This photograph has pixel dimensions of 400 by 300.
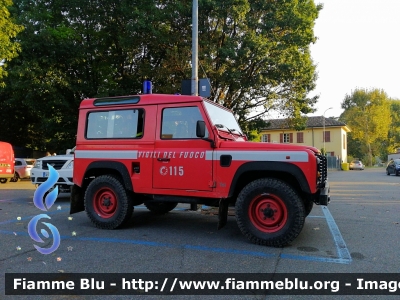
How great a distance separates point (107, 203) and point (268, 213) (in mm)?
3061

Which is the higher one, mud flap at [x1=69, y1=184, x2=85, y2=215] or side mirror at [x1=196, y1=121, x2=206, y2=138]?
side mirror at [x1=196, y1=121, x2=206, y2=138]

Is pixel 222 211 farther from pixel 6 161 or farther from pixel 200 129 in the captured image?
pixel 6 161

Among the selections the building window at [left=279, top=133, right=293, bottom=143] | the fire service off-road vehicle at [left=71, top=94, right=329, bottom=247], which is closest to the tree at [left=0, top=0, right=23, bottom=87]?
the fire service off-road vehicle at [left=71, top=94, right=329, bottom=247]

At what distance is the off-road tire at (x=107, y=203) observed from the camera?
6359 mm

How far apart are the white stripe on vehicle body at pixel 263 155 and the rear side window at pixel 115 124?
1.51 meters

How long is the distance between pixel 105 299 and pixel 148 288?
0.46m

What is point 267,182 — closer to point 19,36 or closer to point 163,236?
point 163,236

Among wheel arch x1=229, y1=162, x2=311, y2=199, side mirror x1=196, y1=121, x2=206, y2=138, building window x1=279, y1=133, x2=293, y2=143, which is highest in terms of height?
building window x1=279, y1=133, x2=293, y2=143

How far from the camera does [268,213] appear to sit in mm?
5371

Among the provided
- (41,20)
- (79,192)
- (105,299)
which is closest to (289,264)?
(105,299)

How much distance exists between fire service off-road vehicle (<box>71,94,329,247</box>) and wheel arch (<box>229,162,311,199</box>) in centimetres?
1

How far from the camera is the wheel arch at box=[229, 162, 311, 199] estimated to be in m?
5.07

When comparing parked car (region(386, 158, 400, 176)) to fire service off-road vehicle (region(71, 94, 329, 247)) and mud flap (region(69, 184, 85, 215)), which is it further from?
mud flap (region(69, 184, 85, 215))

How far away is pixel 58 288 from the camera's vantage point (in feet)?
12.1
